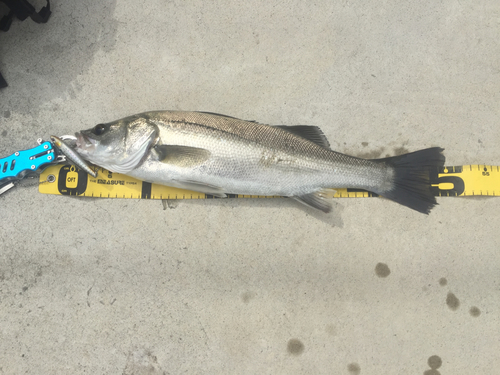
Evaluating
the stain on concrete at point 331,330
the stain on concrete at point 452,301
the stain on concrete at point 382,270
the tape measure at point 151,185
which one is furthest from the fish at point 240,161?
the stain on concrete at point 331,330

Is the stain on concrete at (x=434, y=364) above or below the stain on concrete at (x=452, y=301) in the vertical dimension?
below

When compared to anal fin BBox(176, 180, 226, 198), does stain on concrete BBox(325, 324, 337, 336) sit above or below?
below

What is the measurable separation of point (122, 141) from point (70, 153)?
1.46 feet

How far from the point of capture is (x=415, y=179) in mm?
2312

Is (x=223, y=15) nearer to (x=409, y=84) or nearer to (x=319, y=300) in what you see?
(x=409, y=84)

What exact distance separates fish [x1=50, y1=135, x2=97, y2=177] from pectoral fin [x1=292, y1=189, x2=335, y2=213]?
1.68m

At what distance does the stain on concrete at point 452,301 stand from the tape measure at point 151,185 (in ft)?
2.76

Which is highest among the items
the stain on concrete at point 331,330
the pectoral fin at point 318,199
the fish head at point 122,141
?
the fish head at point 122,141

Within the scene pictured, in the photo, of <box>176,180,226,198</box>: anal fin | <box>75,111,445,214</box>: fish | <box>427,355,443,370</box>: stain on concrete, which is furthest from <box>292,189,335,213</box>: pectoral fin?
A: <box>427,355,443,370</box>: stain on concrete

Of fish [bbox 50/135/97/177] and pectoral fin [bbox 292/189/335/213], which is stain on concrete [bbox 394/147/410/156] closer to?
pectoral fin [bbox 292/189/335/213]

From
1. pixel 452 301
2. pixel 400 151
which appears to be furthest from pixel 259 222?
pixel 452 301

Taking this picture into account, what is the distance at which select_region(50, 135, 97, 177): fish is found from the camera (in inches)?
86.9

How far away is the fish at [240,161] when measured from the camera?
7.07 feet

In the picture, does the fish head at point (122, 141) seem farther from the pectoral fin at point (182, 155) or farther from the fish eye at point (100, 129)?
the pectoral fin at point (182, 155)
